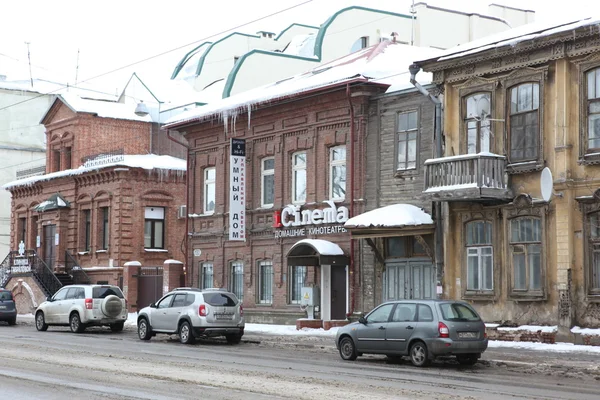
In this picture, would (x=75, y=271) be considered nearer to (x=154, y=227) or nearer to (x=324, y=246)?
(x=154, y=227)

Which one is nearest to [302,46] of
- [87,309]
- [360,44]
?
[360,44]

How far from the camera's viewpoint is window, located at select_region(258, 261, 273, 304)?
35500 millimetres

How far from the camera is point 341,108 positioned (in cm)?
3212

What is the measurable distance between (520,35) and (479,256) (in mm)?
6262

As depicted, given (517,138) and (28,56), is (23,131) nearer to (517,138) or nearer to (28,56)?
(28,56)

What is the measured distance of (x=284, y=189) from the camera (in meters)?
34.7

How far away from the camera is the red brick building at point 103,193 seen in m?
Result: 45.6

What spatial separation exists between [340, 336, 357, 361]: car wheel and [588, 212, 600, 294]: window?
688 cm

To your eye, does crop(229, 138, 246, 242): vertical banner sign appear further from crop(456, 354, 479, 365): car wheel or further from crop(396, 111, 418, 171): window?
crop(456, 354, 479, 365): car wheel

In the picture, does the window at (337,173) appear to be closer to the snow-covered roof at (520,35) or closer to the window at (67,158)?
the snow-covered roof at (520,35)

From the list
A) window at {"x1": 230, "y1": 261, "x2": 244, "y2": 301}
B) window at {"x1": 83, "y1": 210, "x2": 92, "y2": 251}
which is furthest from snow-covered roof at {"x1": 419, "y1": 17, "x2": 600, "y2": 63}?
window at {"x1": 83, "y1": 210, "x2": 92, "y2": 251}

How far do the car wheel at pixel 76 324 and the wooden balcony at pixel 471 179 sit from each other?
12.8m

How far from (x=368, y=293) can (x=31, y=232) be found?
26.8 metres

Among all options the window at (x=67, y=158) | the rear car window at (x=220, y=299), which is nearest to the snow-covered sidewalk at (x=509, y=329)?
the rear car window at (x=220, y=299)
